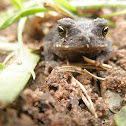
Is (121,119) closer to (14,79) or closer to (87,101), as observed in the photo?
(87,101)

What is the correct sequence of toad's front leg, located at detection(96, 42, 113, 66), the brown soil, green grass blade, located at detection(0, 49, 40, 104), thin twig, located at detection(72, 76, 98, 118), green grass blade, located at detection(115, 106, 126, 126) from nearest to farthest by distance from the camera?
the brown soil
green grass blade, located at detection(0, 49, 40, 104)
green grass blade, located at detection(115, 106, 126, 126)
thin twig, located at detection(72, 76, 98, 118)
toad's front leg, located at detection(96, 42, 113, 66)

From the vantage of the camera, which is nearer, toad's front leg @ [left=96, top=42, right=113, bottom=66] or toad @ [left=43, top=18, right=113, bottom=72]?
toad @ [left=43, top=18, right=113, bottom=72]

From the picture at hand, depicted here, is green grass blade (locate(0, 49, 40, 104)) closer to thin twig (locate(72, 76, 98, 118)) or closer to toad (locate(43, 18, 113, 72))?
toad (locate(43, 18, 113, 72))

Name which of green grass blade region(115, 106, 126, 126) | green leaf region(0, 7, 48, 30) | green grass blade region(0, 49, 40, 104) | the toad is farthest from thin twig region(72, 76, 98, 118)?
green leaf region(0, 7, 48, 30)

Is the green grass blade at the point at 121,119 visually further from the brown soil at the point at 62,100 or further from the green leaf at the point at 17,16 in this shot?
the green leaf at the point at 17,16

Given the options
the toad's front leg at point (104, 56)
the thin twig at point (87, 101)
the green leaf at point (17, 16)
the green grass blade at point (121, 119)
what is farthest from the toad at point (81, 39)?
the green grass blade at point (121, 119)
